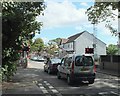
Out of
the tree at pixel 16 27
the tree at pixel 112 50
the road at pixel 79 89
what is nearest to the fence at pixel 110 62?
the road at pixel 79 89

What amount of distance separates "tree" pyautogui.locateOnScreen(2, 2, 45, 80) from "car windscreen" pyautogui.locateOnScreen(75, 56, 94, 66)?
3043mm

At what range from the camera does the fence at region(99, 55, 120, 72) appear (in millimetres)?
36250

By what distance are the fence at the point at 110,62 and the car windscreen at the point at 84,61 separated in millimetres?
16583

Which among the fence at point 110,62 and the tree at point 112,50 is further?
the tree at point 112,50

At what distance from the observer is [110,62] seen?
3875cm

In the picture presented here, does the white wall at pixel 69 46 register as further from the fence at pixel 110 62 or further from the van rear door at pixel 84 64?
the van rear door at pixel 84 64

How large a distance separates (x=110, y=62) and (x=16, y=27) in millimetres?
22429

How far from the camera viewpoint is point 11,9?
57.0 ft

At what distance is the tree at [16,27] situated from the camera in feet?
57.5

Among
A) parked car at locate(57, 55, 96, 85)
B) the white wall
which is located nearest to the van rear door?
parked car at locate(57, 55, 96, 85)

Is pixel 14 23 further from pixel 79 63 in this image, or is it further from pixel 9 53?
pixel 79 63

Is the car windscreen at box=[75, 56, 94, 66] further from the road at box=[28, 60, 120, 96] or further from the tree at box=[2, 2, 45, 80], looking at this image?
the tree at box=[2, 2, 45, 80]

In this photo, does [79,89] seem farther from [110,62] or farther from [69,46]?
[69,46]

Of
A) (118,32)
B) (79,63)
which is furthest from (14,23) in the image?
(118,32)
